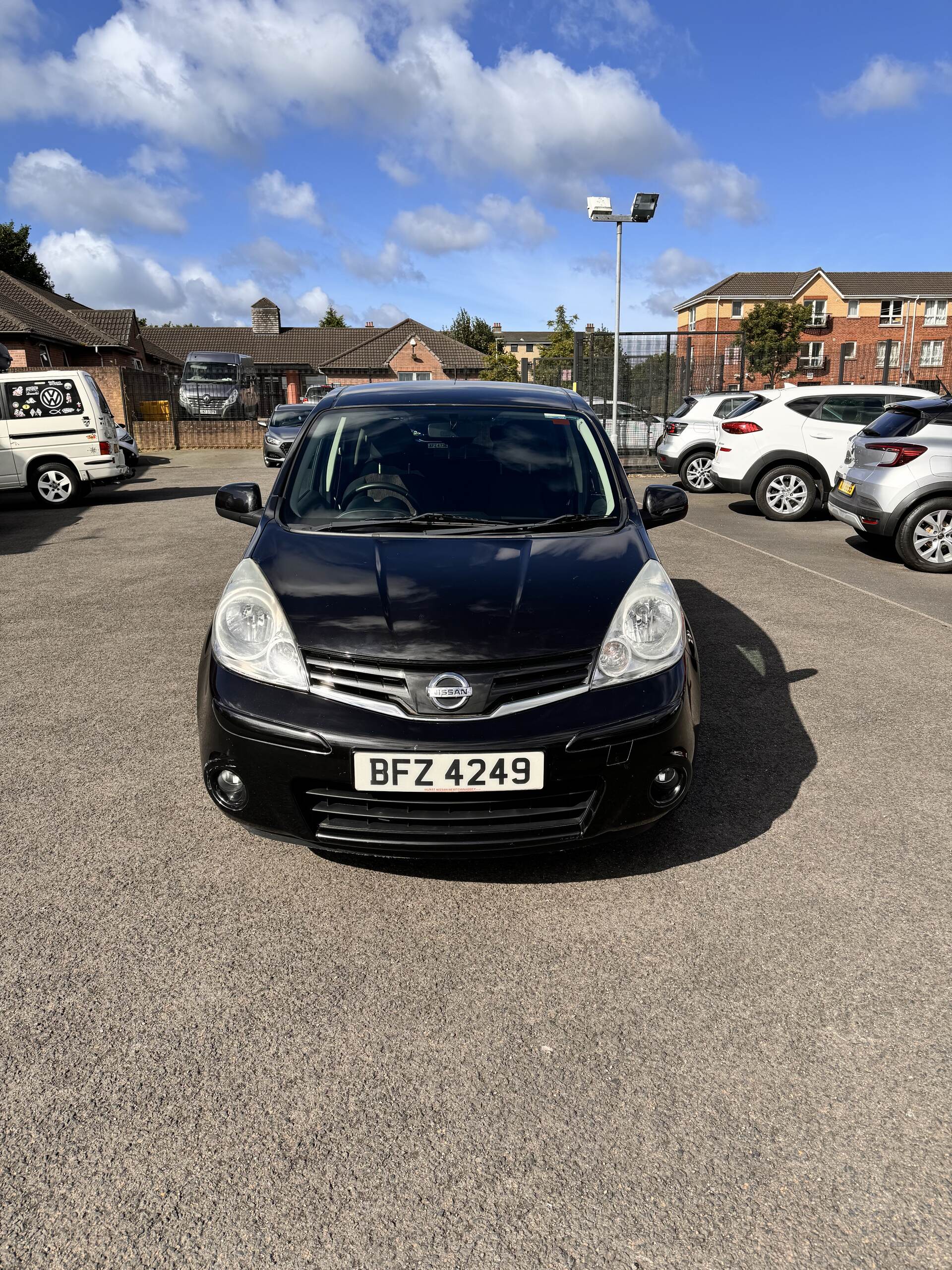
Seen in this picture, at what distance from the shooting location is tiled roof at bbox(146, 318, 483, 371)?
2943 inches

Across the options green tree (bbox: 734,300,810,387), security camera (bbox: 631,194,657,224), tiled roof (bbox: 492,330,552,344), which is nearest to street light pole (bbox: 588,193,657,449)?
security camera (bbox: 631,194,657,224)

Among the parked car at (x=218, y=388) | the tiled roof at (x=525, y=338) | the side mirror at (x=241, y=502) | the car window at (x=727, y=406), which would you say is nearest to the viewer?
the side mirror at (x=241, y=502)

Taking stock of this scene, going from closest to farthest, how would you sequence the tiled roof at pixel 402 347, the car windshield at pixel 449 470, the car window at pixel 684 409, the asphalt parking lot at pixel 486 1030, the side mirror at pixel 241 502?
1. the asphalt parking lot at pixel 486 1030
2. the car windshield at pixel 449 470
3. the side mirror at pixel 241 502
4. the car window at pixel 684 409
5. the tiled roof at pixel 402 347

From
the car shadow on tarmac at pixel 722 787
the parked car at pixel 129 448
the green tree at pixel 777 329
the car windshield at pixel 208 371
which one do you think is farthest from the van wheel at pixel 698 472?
the green tree at pixel 777 329

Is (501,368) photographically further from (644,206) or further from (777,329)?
(644,206)

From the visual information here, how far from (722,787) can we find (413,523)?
5.51 feet

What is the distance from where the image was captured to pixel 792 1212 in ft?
6.53

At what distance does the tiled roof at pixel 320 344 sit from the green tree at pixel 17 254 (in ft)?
55.2

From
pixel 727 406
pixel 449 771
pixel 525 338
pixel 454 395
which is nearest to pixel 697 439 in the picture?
pixel 727 406

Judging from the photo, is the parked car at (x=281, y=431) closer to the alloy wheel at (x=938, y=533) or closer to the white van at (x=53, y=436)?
the white van at (x=53, y=436)

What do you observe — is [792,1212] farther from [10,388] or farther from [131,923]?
[10,388]

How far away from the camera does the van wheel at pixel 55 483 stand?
15.4m

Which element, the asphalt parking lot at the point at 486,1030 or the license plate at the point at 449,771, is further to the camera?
the license plate at the point at 449,771

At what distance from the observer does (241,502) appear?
4.57m
